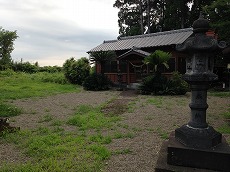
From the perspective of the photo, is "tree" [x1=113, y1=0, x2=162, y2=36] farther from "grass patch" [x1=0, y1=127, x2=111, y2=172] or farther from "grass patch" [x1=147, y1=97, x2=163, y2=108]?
"grass patch" [x1=0, y1=127, x2=111, y2=172]

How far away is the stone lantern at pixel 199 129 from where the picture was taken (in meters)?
3.06

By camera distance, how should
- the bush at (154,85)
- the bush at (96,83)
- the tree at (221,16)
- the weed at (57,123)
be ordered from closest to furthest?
the weed at (57,123), the tree at (221,16), the bush at (154,85), the bush at (96,83)

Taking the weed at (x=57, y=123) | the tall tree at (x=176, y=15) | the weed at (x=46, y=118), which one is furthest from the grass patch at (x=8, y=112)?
the tall tree at (x=176, y=15)

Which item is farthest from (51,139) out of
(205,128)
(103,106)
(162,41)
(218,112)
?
(162,41)

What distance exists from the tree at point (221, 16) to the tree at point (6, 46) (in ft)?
87.0

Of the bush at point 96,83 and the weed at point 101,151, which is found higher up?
the bush at point 96,83

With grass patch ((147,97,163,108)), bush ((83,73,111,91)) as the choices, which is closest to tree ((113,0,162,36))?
bush ((83,73,111,91))

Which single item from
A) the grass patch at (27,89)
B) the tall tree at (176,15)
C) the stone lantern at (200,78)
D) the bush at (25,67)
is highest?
the tall tree at (176,15)

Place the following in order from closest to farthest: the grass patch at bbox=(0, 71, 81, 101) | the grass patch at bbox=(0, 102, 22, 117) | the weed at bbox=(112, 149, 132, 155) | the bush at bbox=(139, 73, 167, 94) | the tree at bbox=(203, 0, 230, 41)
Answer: the weed at bbox=(112, 149, 132, 155) < the grass patch at bbox=(0, 102, 22, 117) < the tree at bbox=(203, 0, 230, 41) < the grass patch at bbox=(0, 71, 81, 101) < the bush at bbox=(139, 73, 167, 94)

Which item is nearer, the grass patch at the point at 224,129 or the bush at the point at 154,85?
the grass patch at the point at 224,129

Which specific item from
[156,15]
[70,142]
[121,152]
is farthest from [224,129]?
[156,15]

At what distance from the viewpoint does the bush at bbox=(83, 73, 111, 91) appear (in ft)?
57.5

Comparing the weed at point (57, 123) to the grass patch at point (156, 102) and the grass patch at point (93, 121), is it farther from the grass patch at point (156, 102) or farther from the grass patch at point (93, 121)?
the grass patch at point (156, 102)

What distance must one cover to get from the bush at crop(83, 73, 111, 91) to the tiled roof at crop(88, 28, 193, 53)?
4.47 metres
